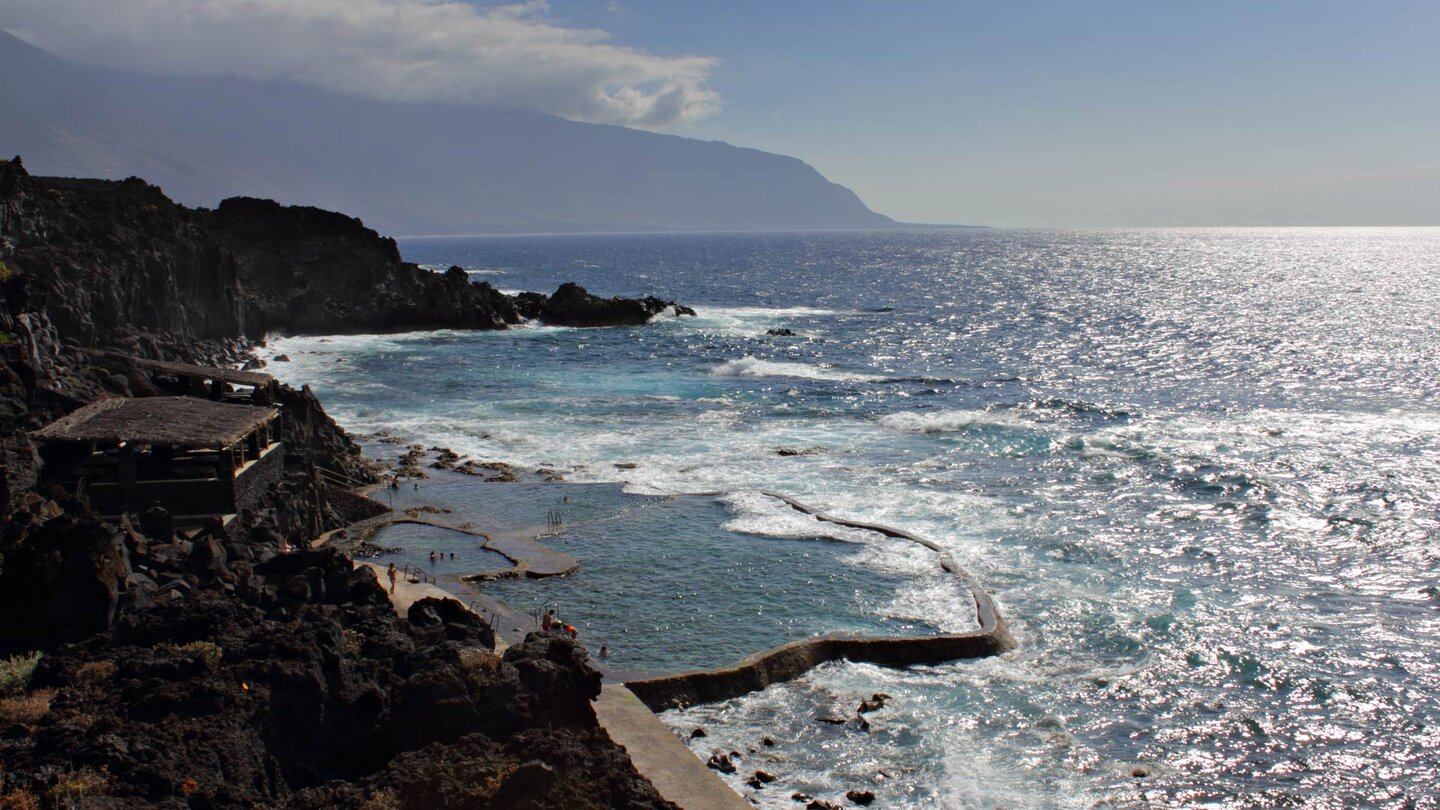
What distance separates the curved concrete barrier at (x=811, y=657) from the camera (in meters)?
29.2

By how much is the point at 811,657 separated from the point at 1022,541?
46.3ft

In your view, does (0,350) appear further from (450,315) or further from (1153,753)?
(450,315)

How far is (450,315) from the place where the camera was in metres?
113

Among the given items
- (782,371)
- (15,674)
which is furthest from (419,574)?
(782,371)

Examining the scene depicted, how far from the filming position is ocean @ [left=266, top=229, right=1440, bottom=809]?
1064 inches

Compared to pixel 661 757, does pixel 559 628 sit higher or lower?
higher

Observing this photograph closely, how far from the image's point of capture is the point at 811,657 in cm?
3128

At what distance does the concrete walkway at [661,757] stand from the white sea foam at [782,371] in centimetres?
5681

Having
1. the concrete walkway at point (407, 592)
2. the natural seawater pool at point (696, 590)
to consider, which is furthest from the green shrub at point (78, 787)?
the natural seawater pool at point (696, 590)

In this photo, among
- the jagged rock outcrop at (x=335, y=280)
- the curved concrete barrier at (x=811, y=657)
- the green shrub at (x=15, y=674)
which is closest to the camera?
the green shrub at (x=15, y=674)

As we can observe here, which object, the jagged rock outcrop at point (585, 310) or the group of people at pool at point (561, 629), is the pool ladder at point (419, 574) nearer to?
the group of people at pool at point (561, 629)

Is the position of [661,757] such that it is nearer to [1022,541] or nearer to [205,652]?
[205,652]

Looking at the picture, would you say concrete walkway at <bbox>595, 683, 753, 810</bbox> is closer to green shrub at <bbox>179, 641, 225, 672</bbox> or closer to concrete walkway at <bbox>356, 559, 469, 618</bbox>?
concrete walkway at <bbox>356, 559, 469, 618</bbox>

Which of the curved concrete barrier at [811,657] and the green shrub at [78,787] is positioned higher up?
the green shrub at [78,787]
